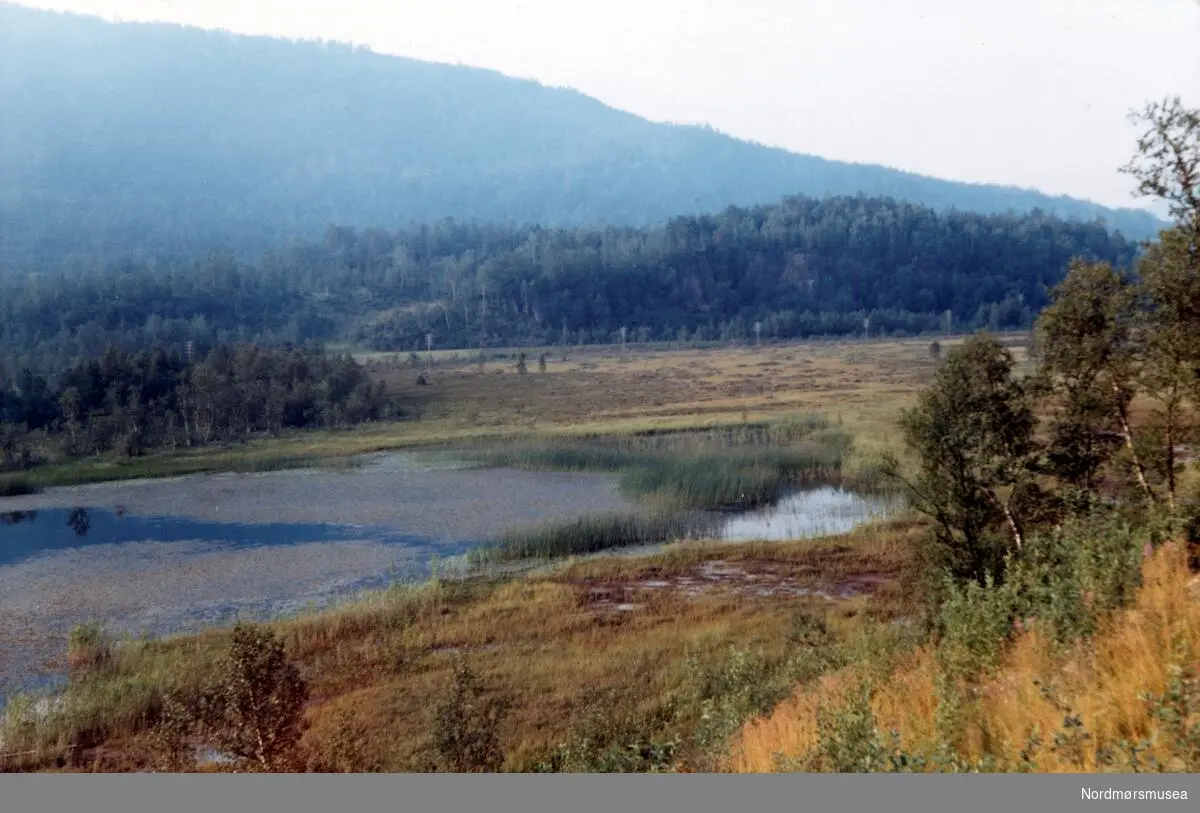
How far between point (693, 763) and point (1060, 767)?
11.7ft

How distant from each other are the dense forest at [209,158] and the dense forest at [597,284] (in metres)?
6.98

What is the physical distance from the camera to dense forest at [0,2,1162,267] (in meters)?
61.1

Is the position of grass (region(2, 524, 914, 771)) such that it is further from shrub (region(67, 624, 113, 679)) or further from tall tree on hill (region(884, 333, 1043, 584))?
tall tree on hill (region(884, 333, 1043, 584))

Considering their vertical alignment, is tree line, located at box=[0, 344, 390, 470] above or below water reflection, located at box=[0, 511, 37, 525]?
above

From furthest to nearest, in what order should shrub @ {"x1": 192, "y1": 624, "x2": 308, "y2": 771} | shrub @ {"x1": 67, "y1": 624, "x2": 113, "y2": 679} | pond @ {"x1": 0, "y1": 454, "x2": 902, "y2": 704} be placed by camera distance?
1. pond @ {"x1": 0, "y1": 454, "x2": 902, "y2": 704}
2. shrub @ {"x1": 67, "y1": 624, "x2": 113, "y2": 679}
3. shrub @ {"x1": 192, "y1": 624, "x2": 308, "y2": 771}

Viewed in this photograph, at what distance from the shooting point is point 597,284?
75000mm

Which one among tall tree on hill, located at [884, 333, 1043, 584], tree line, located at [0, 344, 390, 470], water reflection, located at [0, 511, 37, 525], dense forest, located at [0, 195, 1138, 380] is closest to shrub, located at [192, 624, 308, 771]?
tall tree on hill, located at [884, 333, 1043, 584]

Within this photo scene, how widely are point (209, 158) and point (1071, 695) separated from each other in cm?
13664

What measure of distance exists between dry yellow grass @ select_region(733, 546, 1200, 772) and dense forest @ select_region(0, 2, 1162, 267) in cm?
1095

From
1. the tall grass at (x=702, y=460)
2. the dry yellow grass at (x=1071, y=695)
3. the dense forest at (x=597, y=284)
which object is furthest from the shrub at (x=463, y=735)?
the dense forest at (x=597, y=284)

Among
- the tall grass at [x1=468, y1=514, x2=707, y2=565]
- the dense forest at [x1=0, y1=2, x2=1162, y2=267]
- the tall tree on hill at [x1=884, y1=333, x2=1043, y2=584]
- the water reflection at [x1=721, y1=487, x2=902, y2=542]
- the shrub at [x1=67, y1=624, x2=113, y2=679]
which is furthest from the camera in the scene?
the dense forest at [x1=0, y1=2, x2=1162, y2=267]

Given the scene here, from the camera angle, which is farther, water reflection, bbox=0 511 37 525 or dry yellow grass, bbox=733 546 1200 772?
water reflection, bbox=0 511 37 525

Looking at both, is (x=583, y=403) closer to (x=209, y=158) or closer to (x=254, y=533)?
(x=254, y=533)

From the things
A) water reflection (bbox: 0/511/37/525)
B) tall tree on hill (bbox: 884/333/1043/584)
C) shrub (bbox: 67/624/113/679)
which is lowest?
water reflection (bbox: 0/511/37/525)
